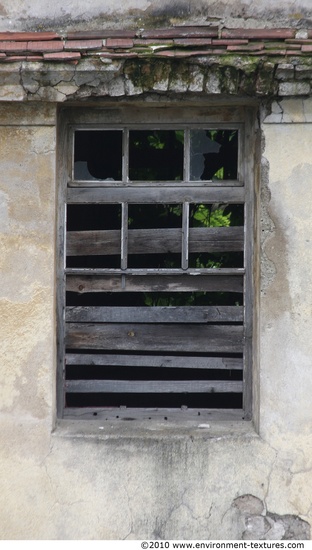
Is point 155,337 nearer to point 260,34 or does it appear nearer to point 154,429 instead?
point 154,429

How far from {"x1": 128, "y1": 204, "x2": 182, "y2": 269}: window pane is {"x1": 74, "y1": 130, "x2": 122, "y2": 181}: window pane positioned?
28cm

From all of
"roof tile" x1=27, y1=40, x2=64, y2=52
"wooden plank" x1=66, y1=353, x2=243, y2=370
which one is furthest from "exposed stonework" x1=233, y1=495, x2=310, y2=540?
"roof tile" x1=27, y1=40, x2=64, y2=52

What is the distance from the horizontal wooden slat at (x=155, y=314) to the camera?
402cm

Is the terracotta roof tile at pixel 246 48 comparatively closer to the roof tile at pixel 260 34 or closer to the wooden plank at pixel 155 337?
the roof tile at pixel 260 34

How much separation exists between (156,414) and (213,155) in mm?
1746

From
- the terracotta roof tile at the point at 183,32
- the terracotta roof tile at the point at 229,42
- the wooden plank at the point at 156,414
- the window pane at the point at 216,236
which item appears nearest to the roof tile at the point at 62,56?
the terracotta roof tile at the point at 183,32

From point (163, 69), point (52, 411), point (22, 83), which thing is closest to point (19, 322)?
point (52, 411)

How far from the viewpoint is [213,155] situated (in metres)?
4.07

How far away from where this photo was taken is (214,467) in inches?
150

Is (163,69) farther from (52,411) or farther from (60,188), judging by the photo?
(52,411)

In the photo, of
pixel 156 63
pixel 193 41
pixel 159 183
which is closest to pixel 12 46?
pixel 156 63

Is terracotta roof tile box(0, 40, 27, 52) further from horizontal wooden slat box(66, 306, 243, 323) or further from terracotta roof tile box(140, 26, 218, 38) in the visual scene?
horizontal wooden slat box(66, 306, 243, 323)

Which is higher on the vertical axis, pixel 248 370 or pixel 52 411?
pixel 248 370

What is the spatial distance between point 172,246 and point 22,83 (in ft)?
4.44
